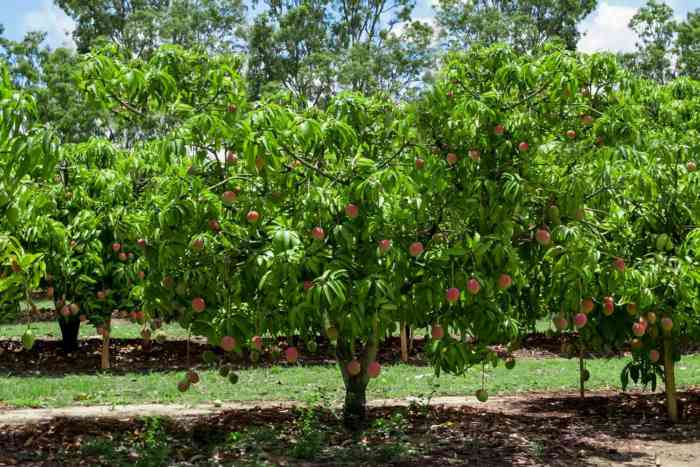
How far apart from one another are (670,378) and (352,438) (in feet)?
11.4

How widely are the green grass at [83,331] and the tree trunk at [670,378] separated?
1174cm

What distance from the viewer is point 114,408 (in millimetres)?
9062

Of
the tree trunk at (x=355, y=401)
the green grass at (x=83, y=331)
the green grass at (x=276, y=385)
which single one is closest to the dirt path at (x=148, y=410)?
the green grass at (x=276, y=385)

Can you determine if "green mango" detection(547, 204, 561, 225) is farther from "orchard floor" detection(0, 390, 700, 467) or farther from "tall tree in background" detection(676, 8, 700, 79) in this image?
"tall tree in background" detection(676, 8, 700, 79)

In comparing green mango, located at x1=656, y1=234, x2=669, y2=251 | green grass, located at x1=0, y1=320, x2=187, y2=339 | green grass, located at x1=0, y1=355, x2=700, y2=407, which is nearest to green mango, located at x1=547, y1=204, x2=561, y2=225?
green mango, located at x1=656, y1=234, x2=669, y2=251

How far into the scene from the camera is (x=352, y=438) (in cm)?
694

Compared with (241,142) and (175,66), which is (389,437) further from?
(175,66)

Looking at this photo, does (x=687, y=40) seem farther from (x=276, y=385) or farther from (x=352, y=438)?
(x=352, y=438)

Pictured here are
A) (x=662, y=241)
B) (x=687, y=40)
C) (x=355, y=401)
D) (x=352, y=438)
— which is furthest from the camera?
(x=687, y=40)

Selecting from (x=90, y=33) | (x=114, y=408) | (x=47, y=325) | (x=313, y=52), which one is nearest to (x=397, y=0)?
(x=313, y=52)

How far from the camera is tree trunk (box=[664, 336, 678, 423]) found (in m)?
7.88

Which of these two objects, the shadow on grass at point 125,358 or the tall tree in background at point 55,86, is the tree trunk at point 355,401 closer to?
the shadow on grass at point 125,358

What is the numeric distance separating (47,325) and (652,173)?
18359 mm

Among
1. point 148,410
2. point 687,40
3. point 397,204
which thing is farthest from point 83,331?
point 687,40
